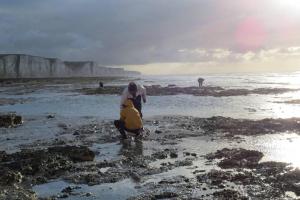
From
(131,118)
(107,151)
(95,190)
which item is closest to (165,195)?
(95,190)

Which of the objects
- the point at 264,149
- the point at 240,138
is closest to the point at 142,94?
the point at 240,138

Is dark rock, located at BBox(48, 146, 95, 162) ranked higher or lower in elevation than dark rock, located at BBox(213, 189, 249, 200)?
higher

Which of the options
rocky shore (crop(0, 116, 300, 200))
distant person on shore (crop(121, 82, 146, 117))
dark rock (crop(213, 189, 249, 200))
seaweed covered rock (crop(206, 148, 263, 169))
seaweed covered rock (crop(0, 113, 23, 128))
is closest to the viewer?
dark rock (crop(213, 189, 249, 200))

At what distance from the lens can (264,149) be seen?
Answer: 15320mm

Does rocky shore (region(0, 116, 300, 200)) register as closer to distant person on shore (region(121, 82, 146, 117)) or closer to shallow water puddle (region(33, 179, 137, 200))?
shallow water puddle (region(33, 179, 137, 200))

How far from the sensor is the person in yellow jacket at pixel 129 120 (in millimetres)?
17219

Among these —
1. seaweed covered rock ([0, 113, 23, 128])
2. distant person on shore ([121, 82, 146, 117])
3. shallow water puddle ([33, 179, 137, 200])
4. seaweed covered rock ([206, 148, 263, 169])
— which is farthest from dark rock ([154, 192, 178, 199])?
seaweed covered rock ([0, 113, 23, 128])

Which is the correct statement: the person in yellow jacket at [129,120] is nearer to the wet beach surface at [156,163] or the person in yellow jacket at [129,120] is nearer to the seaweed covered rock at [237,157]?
the wet beach surface at [156,163]

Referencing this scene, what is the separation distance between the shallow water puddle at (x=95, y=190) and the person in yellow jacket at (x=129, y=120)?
240 inches

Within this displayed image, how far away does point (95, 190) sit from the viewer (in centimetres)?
1046

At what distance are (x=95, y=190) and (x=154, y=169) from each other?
7.13ft

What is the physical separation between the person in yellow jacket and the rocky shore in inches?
16.9

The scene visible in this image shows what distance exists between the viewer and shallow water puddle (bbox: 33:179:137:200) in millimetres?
10008

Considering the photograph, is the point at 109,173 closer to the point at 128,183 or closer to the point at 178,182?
the point at 128,183
